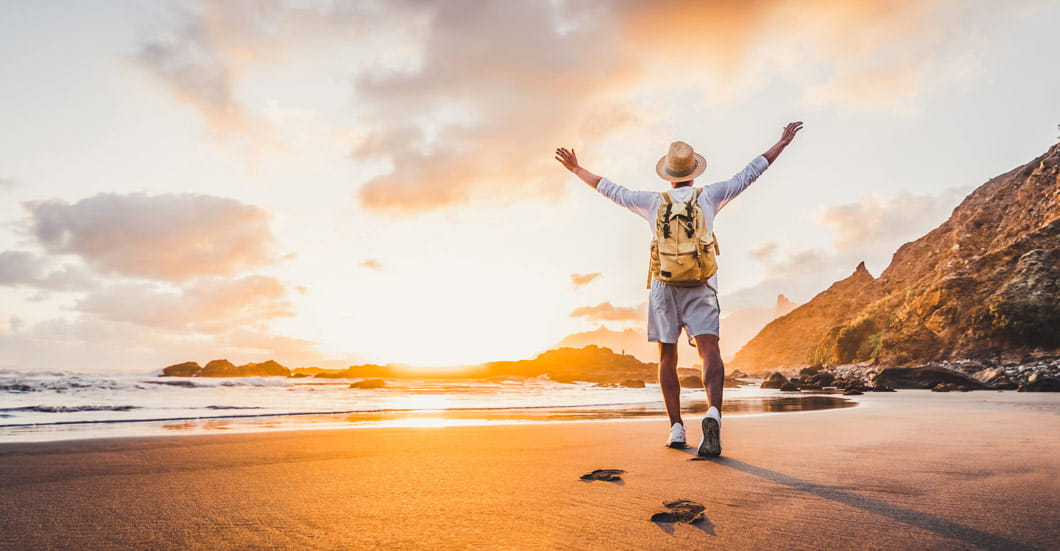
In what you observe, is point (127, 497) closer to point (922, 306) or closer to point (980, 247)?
point (922, 306)

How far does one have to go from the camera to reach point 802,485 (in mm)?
2570

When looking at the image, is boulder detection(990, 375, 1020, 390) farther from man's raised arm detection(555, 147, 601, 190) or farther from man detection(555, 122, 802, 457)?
man's raised arm detection(555, 147, 601, 190)

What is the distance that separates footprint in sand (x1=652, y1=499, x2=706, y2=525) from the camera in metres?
1.96

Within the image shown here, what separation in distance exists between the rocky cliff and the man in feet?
88.0

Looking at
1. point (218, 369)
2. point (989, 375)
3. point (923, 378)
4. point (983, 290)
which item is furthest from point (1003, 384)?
point (218, 369)

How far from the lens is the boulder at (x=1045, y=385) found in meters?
14.9

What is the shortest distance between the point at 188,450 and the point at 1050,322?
30.1 metres

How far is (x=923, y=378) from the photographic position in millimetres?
20781

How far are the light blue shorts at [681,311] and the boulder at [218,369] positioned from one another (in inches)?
1571

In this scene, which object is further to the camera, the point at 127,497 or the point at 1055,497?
A: the point at 127,497

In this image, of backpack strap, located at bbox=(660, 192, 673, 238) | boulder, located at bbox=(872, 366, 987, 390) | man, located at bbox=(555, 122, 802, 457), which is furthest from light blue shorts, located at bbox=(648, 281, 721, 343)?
boulder, located at bbox=(872, 366, 987, 390)

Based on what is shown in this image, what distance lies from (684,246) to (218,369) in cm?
4214

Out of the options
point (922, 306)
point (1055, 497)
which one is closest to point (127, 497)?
point (1055, 497)

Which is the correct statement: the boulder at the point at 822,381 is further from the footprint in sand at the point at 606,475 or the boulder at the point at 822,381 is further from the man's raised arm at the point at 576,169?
the footprint in sand at the point at 606,475
